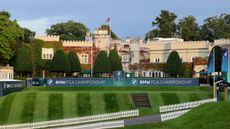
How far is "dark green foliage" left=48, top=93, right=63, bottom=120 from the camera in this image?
151 feet

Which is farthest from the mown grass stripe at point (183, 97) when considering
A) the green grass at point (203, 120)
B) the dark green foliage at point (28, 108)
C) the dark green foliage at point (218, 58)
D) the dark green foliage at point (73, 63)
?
the dark green foliage at point (73, 63)

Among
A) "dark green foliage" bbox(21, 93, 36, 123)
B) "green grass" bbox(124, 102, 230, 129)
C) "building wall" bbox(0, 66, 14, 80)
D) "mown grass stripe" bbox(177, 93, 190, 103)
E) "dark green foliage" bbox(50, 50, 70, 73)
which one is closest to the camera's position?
"green grass" bbox(124, 102, 230, 129)

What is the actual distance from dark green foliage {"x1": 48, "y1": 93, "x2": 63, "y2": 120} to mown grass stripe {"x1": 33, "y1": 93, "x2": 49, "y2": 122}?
0.33m

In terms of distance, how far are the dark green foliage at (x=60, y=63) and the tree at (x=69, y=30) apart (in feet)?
187

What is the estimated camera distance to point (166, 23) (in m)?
146

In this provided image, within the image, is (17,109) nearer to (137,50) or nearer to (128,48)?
(128,48)

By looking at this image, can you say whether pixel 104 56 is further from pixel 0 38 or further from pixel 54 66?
pixel 0 38

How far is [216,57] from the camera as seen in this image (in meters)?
61.5

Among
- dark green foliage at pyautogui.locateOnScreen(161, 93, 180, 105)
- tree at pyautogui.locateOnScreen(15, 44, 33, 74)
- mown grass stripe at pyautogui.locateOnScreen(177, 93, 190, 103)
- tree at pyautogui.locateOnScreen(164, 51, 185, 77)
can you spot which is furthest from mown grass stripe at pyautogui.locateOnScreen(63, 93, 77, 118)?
tree at pyautogui.locateOnScreen(164, 51, 185, 77)

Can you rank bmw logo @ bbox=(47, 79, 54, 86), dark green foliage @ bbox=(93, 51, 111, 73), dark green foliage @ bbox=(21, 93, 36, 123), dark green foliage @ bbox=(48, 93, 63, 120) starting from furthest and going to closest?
dark green foliage @ bbox=(93, 51, 111, 73), bmw logo @ bbox=(47, 79, 54, 86), dark green foliage @ bbox=(48, 93, 63, 120), dark green foliage @ bbox=(21, 93, 36, 123)

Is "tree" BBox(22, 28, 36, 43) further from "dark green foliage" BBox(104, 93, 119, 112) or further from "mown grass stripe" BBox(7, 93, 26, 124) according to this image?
"dark green foliage" BBox(104, 93, 119, 112)

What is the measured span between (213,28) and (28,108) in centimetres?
9802

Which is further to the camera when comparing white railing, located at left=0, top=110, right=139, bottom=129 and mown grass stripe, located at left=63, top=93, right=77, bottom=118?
mown grass stripe, located at left=63, top=93, right=77, bottom=118

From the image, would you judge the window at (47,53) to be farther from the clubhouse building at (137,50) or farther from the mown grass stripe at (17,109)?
the mown grass stripe at (17,109)
